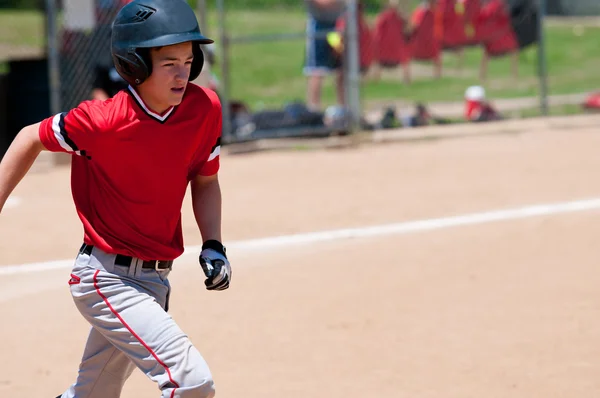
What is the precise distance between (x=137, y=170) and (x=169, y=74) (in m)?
→ 0.36

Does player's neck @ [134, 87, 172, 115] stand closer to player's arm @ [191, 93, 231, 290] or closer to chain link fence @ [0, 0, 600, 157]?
player's arm @ [191, 93, 231, 290]

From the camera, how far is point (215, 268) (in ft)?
11.6

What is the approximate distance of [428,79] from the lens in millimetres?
17594

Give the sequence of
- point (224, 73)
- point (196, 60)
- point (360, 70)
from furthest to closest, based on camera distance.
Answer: point (360, 70), point (224, 73), point (196, 60)

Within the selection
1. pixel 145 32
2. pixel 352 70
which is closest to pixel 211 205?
pixel 145 32

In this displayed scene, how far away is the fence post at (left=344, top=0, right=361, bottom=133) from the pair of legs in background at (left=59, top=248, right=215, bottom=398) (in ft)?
26.6

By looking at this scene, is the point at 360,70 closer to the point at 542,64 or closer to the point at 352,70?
the point at 352,70

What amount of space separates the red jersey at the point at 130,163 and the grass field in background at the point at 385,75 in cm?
1127

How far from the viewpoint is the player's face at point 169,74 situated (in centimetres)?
342

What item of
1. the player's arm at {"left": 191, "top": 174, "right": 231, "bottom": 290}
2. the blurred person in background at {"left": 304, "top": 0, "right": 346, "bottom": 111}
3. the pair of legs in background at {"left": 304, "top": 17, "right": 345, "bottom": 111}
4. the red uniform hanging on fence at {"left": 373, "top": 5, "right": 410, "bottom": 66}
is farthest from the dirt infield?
the red uniform hanging on fence at {"left": 373, "top": 5, "right": 410, "bottom": 66}

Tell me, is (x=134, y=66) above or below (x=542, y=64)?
above

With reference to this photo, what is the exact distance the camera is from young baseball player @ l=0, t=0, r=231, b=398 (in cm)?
338

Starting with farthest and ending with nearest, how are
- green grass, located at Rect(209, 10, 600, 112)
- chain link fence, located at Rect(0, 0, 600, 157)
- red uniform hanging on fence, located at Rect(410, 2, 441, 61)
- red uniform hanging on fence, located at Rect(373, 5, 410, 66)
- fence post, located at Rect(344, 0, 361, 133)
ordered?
green grass, located at Rect(209, 10, 600, 112) → red uniform hanging on fence, located at Rect(410, 2, 441, 61) → red uniform hanging on fence, located at Rect(373, 5, 410, 66) → fence post, located at Rect(344, 0, 361, 133) → chain link fence, located at Rect(0, 0, 600, 157)

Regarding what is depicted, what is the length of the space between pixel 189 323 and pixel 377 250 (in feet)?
6.22
